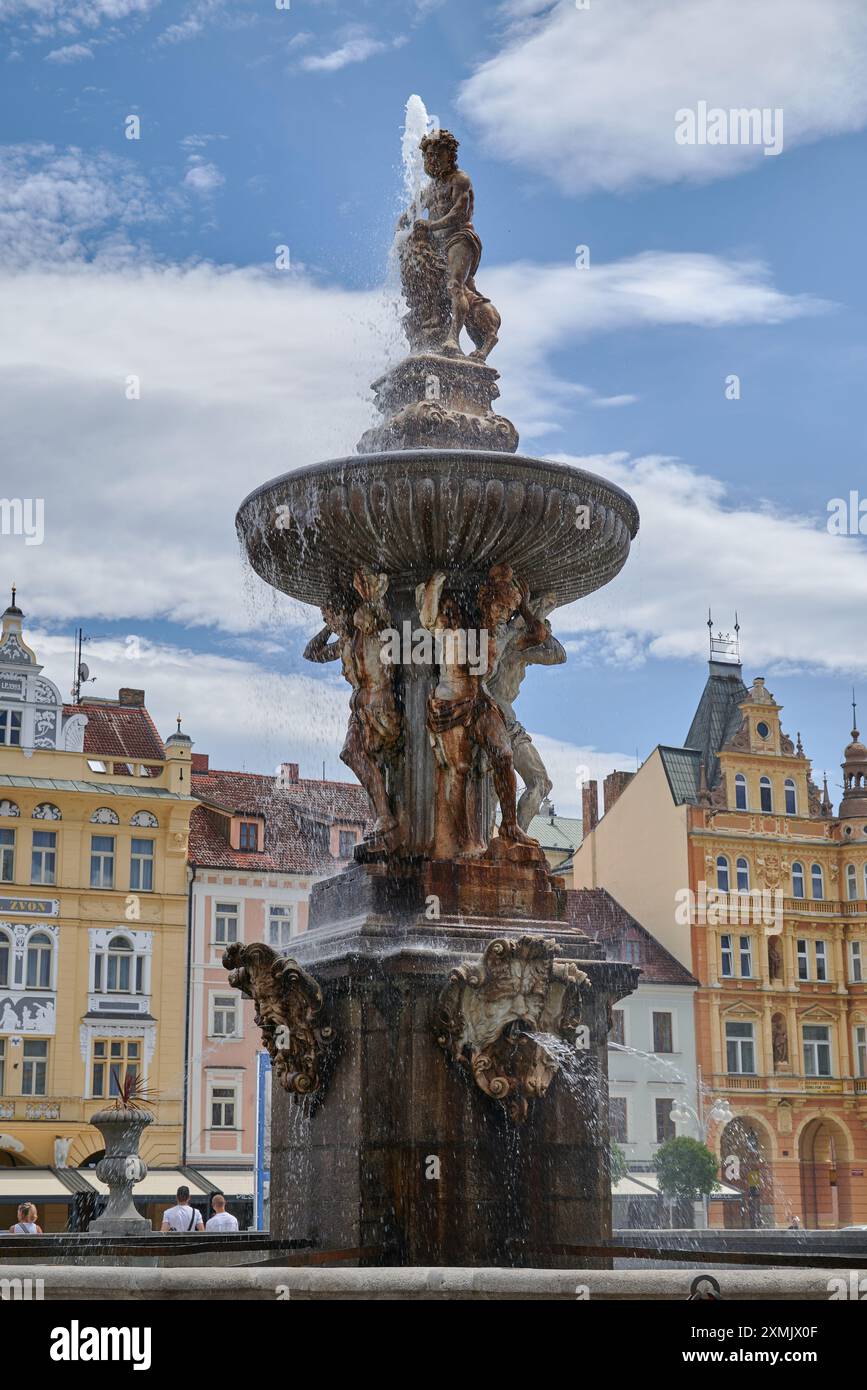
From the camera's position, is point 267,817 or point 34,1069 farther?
point 267,817

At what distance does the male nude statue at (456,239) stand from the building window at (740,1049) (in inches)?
Result: 1576

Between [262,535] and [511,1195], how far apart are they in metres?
4.10

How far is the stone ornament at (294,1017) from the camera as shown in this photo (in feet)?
31.2

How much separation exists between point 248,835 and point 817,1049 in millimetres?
17482

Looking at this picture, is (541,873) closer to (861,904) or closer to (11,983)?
(11,983)

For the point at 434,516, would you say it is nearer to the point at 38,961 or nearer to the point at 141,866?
the point at 38,961

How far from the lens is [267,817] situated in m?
46.4

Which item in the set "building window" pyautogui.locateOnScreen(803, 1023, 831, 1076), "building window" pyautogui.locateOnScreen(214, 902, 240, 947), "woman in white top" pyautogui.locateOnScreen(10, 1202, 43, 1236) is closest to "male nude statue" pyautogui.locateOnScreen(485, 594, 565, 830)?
"woman in white top" pyautogui.locateOnScreen(10, 1202, 43, 1236)

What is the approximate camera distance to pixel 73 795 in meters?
42.8

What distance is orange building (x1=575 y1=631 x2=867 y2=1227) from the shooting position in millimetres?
48844

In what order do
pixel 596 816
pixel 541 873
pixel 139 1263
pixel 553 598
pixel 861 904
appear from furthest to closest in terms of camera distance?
pixel 596 816 < pixel 861 904 < pixel 553 598 < pixel 541 873 < pixel 139 1263

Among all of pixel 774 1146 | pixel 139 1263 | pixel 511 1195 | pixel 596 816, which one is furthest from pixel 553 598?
pixel 596 816

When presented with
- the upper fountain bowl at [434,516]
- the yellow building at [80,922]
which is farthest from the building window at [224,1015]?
the upper fountain bowl at [434,516]

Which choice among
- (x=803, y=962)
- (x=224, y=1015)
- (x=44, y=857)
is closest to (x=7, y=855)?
(x=44, y=857)
